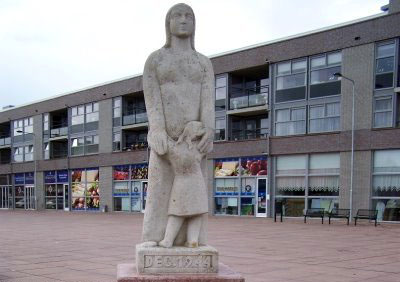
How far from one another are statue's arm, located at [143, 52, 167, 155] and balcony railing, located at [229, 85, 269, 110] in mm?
27426

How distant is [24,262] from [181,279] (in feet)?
26.0

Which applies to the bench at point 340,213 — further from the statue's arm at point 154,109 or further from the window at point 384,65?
the statue's arm at point 154,109

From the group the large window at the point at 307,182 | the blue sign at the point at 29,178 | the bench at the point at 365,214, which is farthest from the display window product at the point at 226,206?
the blue sign at the point at 29,178

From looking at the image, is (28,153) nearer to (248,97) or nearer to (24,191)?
(24,191)

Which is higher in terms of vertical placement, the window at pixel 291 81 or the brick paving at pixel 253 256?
the window at pixel 291 81

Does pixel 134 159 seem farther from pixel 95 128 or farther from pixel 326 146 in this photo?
pixel 326 146

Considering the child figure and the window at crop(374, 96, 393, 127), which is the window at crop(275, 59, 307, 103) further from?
the child figure

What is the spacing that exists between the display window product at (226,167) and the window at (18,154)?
95.6 feet

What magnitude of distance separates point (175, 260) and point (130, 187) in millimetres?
37579

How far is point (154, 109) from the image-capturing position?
5516 millimetres

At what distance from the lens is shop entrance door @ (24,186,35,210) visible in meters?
53.8

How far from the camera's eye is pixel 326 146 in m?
29.2

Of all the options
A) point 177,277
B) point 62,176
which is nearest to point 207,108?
point 177,277

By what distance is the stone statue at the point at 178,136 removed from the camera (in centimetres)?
539
